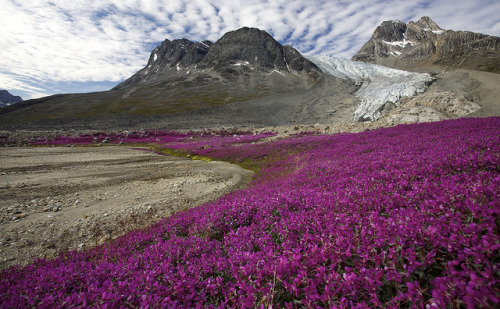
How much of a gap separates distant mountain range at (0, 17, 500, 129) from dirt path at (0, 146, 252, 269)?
42.0 m

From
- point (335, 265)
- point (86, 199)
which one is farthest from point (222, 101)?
point (335, 265)

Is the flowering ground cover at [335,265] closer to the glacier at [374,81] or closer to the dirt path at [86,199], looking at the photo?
the dirt path at [86,199]

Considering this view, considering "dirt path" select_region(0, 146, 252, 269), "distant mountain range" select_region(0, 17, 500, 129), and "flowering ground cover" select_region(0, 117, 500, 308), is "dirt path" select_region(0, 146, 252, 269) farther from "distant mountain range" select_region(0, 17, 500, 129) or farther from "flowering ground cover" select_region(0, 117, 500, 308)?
"distant mountain range" select_region(0, 17, 500, 129)

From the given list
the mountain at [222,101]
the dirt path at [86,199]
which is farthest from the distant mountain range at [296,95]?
the dirt path at [86,199]

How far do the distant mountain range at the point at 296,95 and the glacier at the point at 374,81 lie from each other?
38 centimetres

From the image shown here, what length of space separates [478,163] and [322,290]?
6.65 metres

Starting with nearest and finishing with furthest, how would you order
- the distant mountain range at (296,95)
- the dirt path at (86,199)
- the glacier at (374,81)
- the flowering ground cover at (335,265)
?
the flowering ground cover at (335,265) < the dirt path at (86,199) < the distant mountain range at (296,95) < the glacier at (374,81)

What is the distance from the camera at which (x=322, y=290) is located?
2.73 meters

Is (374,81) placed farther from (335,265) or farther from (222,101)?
(335,265)

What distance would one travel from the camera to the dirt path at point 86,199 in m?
7.81

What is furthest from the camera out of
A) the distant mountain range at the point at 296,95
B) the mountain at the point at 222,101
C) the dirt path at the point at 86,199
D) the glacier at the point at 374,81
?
the mountain at the point at 222,101

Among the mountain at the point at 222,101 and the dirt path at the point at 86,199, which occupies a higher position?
the mountain at the point at 222,101

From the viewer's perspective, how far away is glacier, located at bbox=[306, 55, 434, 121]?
2534 inches

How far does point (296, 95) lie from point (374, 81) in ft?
159
